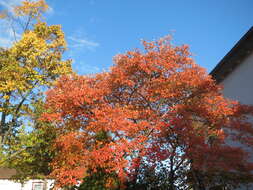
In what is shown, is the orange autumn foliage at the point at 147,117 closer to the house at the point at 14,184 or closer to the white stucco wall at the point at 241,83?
the white stucco wall at the point at 241,83

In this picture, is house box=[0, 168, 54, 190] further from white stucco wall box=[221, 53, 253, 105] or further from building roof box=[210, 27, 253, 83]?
white stucco wall box=[221, 53, 253, 105]

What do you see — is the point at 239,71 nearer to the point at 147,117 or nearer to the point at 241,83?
the point at 241,83

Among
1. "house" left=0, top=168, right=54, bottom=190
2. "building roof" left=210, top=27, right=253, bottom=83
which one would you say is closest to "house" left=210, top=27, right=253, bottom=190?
"building roof" left=210, top=27, right=253, bottom=83

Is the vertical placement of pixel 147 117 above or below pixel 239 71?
below

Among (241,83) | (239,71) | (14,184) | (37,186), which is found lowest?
(37,186)

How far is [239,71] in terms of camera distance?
18562 mm

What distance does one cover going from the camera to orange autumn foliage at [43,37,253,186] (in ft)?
39.4

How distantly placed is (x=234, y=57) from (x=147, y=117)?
860 centimetres

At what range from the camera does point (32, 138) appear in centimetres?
1816

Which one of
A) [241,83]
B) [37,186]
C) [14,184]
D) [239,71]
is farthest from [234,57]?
[14,184]

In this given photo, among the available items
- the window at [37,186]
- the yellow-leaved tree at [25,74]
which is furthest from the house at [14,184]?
the yellow-leaved tree at [25,74]

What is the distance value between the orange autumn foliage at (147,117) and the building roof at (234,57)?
4464 mm

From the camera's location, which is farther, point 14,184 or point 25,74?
point 14,184

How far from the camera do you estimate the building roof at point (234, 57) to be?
1703cm
